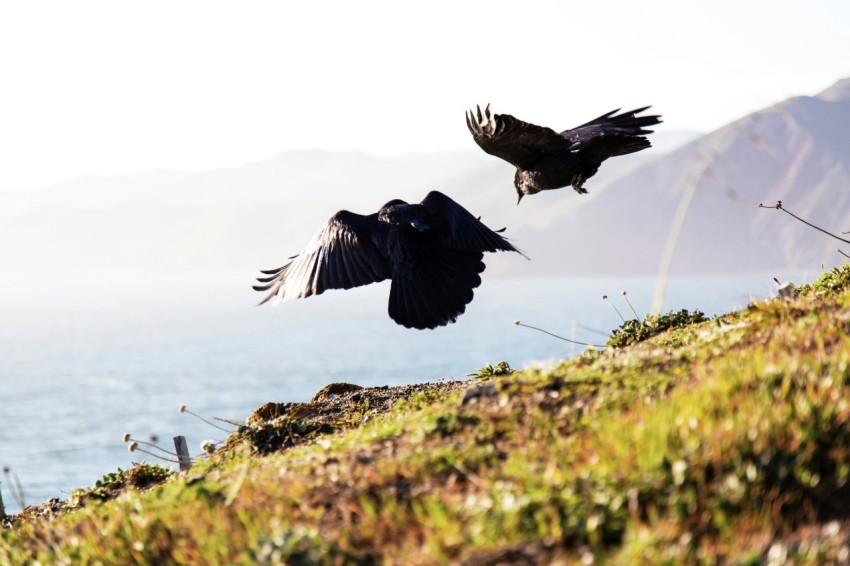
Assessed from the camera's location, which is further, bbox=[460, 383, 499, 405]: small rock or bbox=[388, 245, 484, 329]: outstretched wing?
bbox=[388, 245, 484, 329]: outstretched wing

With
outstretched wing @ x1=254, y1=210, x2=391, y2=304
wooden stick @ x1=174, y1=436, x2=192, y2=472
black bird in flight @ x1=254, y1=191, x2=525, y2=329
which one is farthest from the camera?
outstretched wing @ x1=254, y1=210, x2=391, y2=304

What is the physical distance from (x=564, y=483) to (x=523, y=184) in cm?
643

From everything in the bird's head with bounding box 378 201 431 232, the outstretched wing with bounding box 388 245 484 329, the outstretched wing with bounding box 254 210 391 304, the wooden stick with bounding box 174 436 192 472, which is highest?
the bird's head with bounding box 378 201 431 232

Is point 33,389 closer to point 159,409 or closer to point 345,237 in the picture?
point 159,409

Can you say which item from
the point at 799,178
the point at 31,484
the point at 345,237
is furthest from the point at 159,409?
the point at 799,178

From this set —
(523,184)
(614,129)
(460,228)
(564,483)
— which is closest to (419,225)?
(460,228)

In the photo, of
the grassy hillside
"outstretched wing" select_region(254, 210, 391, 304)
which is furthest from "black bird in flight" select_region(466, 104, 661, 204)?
the grassy hillside

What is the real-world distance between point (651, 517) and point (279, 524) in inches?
69.6

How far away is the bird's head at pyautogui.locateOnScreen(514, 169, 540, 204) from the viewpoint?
33.1ft

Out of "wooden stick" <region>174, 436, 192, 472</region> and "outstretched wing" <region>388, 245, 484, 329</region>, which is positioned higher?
"outstretched wing" <region>388, 245, 484, 329</region>

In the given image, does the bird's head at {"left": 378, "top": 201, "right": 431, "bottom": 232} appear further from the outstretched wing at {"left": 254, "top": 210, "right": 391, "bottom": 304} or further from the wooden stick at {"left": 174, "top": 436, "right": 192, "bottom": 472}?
the wooden stick at {"left": 174, "top": 436, "right": 192, "bottom": 472}

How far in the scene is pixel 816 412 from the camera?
4473 millimetres

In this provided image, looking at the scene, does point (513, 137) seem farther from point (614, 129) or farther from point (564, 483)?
point (564, 483)

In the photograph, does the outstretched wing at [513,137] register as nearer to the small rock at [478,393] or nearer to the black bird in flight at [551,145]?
the black bird in flight at [551,145]
